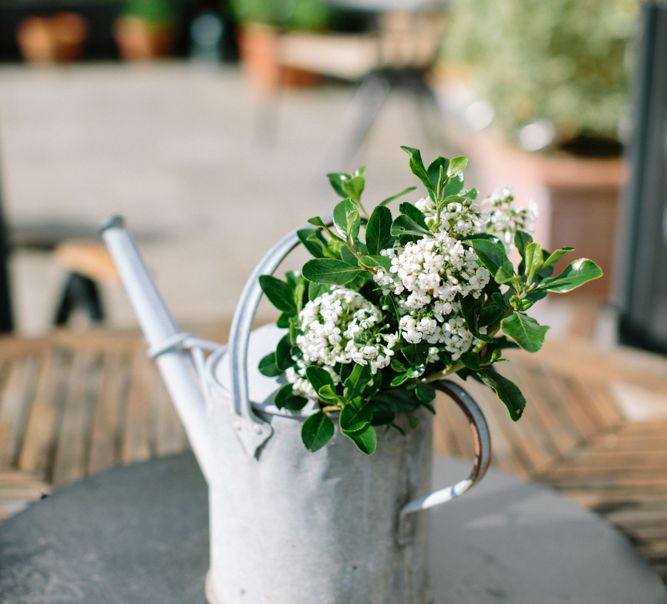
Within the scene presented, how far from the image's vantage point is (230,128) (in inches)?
243

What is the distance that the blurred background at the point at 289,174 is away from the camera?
1696 mm

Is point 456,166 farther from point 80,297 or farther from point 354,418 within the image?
point 80,297

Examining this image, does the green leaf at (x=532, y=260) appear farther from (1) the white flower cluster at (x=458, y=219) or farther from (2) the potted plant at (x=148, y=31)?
(2) the potted plant at (x=148, y=31)

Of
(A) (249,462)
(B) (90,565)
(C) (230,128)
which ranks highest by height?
(A) (249,462)

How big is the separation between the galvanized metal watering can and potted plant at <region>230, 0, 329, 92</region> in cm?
591

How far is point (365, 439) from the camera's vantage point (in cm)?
85

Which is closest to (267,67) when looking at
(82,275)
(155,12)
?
(155,12)

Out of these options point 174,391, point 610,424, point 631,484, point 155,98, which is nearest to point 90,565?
point 174,391

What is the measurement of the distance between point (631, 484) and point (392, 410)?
2.66 ft

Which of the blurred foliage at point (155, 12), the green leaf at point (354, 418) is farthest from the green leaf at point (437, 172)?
the blurred foliage at point (155, 12)

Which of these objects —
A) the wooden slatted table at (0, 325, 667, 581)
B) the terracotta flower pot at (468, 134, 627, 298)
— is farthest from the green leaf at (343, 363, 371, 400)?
the terracotta flower pot at (468, 134, 627, 298)

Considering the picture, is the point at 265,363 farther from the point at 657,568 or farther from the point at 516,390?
the point at 657,568

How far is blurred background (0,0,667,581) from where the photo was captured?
5.57 ft

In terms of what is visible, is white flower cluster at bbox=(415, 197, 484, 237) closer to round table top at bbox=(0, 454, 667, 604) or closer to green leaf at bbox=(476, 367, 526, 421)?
green leaf at bbox=(476, 367, 526, 421)
